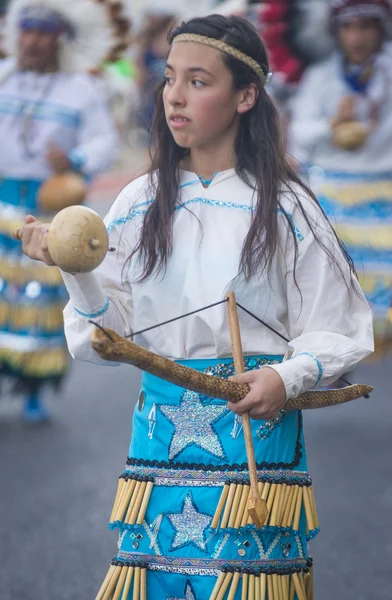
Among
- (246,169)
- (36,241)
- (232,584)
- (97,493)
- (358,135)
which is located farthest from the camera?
(358,135)

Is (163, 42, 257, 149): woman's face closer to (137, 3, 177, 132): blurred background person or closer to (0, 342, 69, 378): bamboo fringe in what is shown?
(0, 342, 69, 378): bamboo fringe

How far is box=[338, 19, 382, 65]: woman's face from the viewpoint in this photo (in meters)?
7.58

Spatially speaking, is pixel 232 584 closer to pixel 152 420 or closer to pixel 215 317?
A: pixel 152 420

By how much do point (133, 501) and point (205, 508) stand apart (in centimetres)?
→ 18

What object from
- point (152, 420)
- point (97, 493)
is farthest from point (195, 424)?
point (97, 493)

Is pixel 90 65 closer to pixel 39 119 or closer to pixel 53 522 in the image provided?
pixel 39 119

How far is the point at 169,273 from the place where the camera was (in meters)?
3.16

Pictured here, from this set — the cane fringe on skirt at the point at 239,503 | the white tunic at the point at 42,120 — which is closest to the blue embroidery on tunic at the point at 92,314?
the cane fringe on skirt at the point at 239,503

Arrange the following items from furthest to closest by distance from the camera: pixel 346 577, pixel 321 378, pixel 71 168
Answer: pixel 71 168 < pixel 346 577 < pixel 321 378

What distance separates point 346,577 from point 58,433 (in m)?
2.46

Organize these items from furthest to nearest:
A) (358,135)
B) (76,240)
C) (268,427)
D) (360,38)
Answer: (360,38)
(358,135)
(268,427)
(76,240)

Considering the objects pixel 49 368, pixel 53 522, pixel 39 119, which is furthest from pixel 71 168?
pixel 53 522

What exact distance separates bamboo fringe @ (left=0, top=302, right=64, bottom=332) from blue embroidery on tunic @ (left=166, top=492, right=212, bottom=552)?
4.19 m

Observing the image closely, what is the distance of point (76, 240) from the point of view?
2.71 metres
